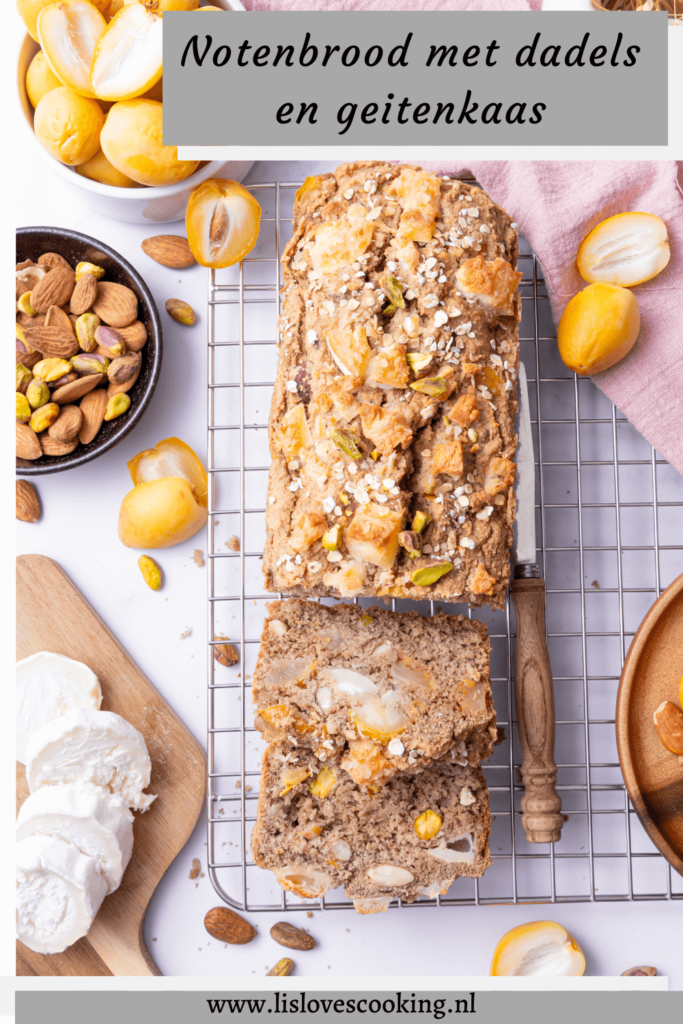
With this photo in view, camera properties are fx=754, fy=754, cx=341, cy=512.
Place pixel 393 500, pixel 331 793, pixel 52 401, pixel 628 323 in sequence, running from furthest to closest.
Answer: pixel 52 401, pixel 628 323, pixel 331 793, pixel 393 500

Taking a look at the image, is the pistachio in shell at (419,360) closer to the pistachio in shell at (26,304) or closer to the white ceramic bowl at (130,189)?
the white ceramic bowl at (130,189)

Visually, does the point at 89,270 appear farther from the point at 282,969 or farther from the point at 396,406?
the point at 282,969

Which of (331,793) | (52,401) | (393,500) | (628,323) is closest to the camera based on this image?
(393,500)

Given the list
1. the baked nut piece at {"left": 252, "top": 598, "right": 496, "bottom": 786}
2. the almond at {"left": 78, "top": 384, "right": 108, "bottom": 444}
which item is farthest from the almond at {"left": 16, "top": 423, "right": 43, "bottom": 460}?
the baked nut piece at {"left": 252, "top": 598, "right": 496, "bottom": 786}

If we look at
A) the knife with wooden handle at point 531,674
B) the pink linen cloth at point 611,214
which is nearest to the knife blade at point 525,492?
the knife with wooden handle at point 531,674

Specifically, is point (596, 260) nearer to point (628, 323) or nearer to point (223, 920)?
point (628, 323)

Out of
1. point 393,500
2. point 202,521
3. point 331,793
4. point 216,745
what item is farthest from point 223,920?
point 393,500
